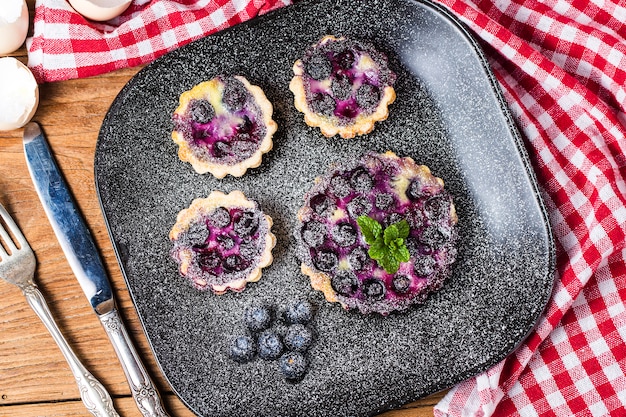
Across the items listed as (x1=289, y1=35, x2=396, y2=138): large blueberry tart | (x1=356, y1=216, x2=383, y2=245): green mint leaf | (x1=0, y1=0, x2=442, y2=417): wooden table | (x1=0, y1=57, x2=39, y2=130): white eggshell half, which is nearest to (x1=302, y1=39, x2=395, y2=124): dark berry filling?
(x1=289, y1=35, x2=396, y2=138): large blueberry tart

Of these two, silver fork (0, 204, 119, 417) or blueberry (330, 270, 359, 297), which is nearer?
blueberry (330, 270, 359, 297)

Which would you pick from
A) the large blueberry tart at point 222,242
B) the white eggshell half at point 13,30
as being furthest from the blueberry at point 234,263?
the white eggshell half at point 13,30

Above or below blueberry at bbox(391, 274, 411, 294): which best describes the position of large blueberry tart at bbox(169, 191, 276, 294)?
above

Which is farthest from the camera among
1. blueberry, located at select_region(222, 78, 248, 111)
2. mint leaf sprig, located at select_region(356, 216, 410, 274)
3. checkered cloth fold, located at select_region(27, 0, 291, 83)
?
checkered cloth fold, located at select_region(27, 0, 291, 83)

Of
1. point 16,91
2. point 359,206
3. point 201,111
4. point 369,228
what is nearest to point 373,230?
point 369,228

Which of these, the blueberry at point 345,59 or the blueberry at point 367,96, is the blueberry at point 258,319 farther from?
the blueberry at point 345,59

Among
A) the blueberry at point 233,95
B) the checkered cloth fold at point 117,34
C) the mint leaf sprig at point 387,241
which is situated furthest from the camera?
the checkered cloth fold at point 117,34

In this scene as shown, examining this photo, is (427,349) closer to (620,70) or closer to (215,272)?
(215,272)

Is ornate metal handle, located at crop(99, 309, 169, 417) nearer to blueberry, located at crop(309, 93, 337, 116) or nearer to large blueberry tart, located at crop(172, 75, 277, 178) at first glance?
large blueberry tart, located at crop(172, 75, 277, 178)
